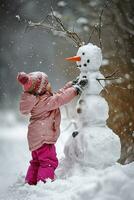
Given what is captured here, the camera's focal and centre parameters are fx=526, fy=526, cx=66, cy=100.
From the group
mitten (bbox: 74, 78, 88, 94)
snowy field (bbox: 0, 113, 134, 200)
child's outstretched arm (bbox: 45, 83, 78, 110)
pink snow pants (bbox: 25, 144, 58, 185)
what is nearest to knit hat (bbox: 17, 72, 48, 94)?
child's outstretched arm (bbox: 45, 83, 78, 110)

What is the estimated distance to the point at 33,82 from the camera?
12.5 ft

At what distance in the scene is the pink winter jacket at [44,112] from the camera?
3.76 m

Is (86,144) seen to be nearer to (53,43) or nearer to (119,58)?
(119,58)

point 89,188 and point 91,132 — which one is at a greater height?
point 91,132

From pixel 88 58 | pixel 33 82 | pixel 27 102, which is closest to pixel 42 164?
pixel 27 102

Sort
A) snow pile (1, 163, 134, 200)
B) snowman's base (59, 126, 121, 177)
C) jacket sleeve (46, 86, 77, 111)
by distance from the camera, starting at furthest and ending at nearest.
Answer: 1. jacket sleeve (46, 86, 77, 111)
2. snowman's base (59, 126, 121, 177)
3. snow pile (1, 163, 134, 200)

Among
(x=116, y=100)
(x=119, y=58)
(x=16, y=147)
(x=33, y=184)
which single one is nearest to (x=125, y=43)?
(x=119, y=58)

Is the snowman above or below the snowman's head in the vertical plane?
below

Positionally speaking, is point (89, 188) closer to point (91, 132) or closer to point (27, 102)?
point (91, 132)

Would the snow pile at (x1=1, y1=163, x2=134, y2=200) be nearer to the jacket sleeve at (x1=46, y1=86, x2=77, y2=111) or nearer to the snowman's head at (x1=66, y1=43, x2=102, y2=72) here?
the jacket sleeve at (x1=46, y1=86, x2=77, y2=111)

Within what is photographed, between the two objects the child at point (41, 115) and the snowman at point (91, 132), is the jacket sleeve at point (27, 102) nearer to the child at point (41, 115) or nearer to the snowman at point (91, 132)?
the child at point (41, 115)

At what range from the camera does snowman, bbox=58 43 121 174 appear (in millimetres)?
3631

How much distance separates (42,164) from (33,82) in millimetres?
592

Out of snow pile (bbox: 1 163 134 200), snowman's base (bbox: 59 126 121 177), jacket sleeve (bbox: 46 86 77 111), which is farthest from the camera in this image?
jacket sleeve (bbox: 46 86 77 111)
